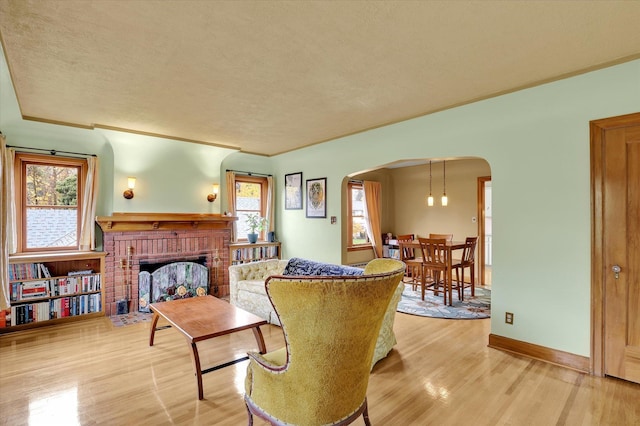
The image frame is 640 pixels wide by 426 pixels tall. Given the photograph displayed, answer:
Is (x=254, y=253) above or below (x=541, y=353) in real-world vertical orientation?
above

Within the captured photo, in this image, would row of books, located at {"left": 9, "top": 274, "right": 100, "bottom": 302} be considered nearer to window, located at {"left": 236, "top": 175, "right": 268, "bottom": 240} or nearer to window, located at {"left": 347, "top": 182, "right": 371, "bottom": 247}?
window, located at {"left": 236, "top": 175, "right": 268, "bottom": 240}

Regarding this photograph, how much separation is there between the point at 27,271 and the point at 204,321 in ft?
9.17

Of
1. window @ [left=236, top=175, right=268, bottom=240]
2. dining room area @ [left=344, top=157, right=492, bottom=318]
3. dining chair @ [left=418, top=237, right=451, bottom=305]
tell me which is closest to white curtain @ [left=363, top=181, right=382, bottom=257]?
dining room area @ [left=344, top=157, right=492, bottom=318]

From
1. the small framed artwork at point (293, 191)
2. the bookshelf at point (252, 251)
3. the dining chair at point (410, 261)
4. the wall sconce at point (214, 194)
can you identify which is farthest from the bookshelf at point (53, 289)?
the dining chair at point (410, 261)

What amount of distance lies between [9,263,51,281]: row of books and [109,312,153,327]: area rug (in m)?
0.98

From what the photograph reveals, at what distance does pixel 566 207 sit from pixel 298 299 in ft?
9.02

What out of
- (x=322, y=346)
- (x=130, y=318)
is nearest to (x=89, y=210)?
(x=130, y=318)

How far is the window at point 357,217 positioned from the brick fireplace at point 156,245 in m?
2.75

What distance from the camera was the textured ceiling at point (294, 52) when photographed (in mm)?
1892

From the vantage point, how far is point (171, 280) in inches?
193

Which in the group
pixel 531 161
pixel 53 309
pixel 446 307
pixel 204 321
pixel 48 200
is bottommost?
pixel 446 307

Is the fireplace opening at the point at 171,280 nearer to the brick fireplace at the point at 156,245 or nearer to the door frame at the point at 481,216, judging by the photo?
the brick fireplace at the point at 156,245

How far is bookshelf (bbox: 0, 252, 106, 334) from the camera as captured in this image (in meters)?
3.79

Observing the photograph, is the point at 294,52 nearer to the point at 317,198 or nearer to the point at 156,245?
the point at 317,198
